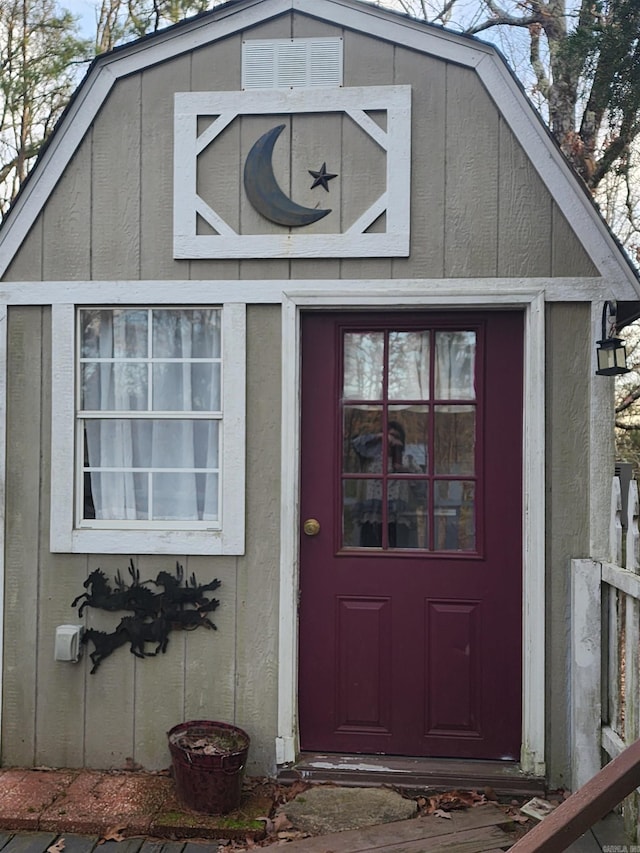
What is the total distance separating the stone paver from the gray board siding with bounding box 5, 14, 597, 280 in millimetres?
2408

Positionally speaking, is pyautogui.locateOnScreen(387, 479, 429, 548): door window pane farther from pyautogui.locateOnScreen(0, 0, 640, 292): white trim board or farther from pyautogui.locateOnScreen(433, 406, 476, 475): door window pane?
pyautogui.locateOnScreen(0, 0, 640, 292): white trim board

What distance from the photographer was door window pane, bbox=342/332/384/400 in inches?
142

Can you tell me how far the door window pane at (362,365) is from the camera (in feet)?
11.9

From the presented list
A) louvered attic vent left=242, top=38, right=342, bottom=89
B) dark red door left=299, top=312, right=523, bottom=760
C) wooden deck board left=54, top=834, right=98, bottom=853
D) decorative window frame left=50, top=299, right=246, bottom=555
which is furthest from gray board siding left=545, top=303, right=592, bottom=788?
wooden deck board left=54, top=834, right=98, bottom=853

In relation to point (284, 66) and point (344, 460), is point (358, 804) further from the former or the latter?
point (284, 66)

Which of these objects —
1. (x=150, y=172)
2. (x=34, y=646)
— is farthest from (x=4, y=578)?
(x=150, y=172)

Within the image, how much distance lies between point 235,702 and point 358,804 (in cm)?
73

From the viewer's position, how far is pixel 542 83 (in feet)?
25.3

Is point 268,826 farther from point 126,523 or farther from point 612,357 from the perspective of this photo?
point 612,357

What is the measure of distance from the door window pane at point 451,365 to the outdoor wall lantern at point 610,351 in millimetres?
615

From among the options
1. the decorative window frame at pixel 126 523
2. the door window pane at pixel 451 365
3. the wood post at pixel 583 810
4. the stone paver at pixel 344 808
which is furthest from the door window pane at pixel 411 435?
the wood post at pixel 583 810

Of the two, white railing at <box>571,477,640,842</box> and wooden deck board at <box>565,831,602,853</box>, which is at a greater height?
white railing at <box>571,477,640,842</box>

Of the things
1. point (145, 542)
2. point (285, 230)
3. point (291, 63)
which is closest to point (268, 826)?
point (145, 542)

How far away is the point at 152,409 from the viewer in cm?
362
